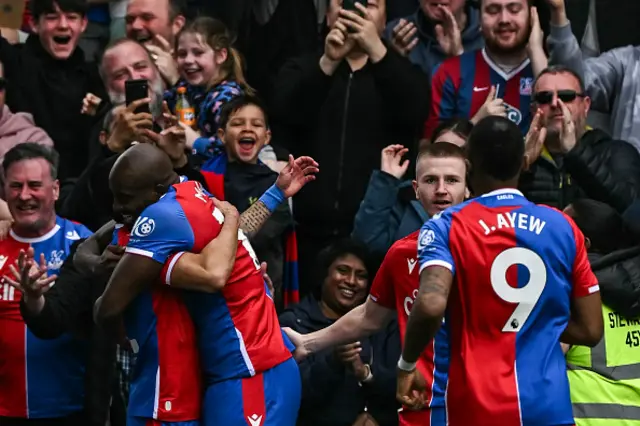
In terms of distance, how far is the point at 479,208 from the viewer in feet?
21.5

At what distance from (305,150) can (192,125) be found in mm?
823

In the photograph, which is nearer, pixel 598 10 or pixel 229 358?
pixel 229 358

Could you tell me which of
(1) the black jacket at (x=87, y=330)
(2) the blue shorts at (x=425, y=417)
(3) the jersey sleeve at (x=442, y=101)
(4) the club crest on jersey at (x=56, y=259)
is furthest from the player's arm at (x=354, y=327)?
(3) the jersey sleeve at (x=442, y=101)

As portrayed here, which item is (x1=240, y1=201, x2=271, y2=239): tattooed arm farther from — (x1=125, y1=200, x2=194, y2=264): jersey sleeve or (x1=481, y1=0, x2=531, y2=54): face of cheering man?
(x1=481, y1=0, x2=531, y2=54): face of cheering man

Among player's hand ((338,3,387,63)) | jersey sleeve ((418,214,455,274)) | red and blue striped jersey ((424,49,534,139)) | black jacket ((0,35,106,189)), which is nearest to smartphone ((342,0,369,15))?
player's hand ((338,3,387,63))

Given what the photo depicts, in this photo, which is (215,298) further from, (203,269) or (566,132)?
(566,132)

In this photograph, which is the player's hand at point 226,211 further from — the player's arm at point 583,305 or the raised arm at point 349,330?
the player's arm at point 583,305

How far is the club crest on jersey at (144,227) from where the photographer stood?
6.86 m

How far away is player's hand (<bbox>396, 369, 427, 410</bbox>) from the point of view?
6.49m

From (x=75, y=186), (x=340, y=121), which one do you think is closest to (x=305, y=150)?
(x=340, y=121)

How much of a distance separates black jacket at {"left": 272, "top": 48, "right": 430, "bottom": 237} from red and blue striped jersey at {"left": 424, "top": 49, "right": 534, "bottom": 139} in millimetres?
225

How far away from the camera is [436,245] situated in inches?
252

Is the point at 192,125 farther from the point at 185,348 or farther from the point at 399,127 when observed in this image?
the point at 185,348

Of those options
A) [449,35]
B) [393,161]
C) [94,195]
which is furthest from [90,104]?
[449,35]
